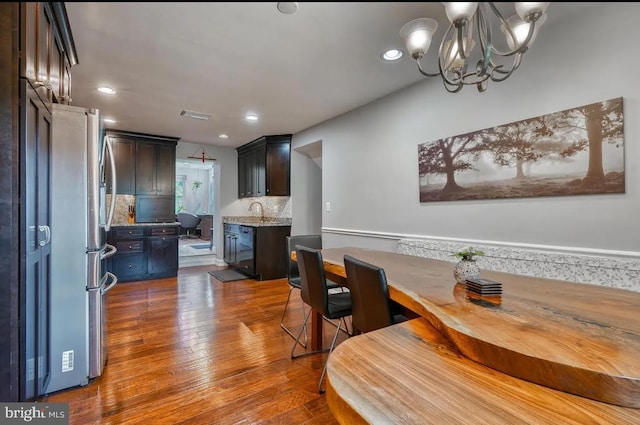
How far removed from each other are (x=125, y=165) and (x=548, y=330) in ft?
17.9

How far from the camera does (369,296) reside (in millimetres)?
1504

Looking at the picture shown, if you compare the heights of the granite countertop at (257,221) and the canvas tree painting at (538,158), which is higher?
the canvas tree painting at (538,158)

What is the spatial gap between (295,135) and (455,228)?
310cm

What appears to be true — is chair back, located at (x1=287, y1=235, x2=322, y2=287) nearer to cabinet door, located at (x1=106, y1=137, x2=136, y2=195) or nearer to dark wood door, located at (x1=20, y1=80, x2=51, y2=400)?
dark wood door, located at (x1=20, y1=80, x2=51, y2=400)

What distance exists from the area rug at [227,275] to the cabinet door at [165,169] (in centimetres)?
155

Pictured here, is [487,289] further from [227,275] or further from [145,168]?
[145,168]

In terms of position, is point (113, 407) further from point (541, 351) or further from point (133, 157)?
point (133, 157)

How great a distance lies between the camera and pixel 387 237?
313 centimetres

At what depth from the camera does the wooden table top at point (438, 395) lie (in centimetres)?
67

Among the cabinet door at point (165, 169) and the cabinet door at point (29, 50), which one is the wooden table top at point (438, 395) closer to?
the cabinet door at point (29, 50)

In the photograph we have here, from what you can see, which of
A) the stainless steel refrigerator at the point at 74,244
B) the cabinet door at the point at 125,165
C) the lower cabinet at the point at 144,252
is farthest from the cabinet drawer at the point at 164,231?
the stainless steel refrigerator at the point at 74,244

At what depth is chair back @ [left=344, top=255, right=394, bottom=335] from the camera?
4.65 feet

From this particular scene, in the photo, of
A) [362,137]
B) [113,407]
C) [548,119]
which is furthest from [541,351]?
[362,137]

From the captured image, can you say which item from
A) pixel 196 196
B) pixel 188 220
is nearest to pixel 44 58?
pixel 188 220
